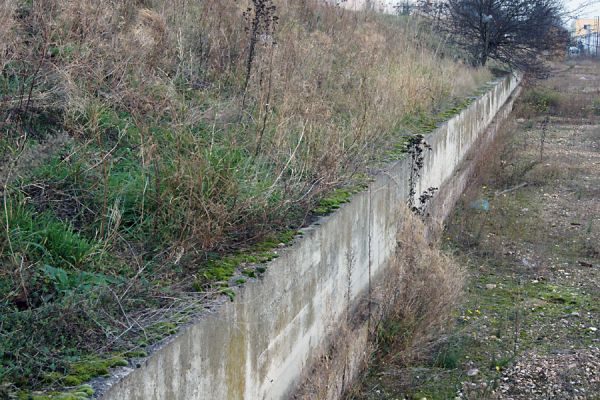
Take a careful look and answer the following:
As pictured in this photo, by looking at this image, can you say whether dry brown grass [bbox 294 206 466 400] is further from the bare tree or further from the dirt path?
the bare tree

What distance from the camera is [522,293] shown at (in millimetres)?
6344

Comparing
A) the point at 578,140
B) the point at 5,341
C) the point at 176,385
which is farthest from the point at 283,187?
the point at 578,140

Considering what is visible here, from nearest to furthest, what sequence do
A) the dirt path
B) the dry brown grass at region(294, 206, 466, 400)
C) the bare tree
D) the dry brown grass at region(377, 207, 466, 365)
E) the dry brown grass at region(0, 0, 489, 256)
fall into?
the dry brown grass at region(0, 0, 489, 256) → the dry brown grass at region(294, 206, 466, 400) → the dirt path → the dry brown grass at region(377, 207, 466, 365) → the bare tree

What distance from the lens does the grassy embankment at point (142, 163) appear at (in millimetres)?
2434

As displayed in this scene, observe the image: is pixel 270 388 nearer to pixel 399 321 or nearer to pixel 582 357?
pixel 399 321

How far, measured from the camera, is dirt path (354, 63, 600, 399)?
455 centimetres

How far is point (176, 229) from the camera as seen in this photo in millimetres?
3240

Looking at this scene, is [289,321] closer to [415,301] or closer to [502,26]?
[415,301]

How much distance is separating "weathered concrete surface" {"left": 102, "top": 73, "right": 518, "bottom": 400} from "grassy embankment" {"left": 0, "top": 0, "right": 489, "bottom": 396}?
108 millimetres

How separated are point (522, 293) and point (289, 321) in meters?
3.57


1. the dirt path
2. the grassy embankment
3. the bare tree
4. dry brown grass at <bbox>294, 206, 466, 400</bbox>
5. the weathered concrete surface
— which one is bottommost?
the dirt path

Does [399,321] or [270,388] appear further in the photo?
[399,321]

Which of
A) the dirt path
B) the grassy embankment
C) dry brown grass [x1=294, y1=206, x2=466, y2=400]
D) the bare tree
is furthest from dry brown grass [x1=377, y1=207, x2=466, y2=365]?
the bare tree

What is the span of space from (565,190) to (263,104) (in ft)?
22.8
